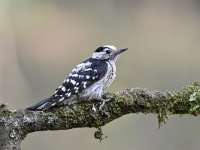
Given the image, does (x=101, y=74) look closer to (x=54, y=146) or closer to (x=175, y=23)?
(x=54, y=146)

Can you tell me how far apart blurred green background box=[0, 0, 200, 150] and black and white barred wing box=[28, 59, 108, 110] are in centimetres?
446

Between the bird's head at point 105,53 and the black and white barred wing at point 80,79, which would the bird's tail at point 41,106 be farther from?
the bird's head at point 105,53

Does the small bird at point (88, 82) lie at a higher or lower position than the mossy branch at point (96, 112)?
higher

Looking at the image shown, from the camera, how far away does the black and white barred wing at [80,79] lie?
468 centimetres

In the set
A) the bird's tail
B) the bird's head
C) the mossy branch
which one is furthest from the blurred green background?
the bird's tail

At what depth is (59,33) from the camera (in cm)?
1375

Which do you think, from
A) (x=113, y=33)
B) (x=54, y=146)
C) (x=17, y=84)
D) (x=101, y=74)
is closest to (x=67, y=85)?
(x=101, y=74)

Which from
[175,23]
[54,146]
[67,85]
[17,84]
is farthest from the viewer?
[175,23]

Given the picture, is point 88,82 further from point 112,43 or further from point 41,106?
point 112,43

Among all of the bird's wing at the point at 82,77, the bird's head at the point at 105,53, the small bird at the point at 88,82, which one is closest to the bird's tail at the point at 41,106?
the small bird at the point at 88,82

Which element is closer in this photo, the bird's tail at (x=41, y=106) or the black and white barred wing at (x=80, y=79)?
the bird's tail at (x=41, y=106)

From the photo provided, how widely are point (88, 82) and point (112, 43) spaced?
24.7ft

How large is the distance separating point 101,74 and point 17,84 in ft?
20.5

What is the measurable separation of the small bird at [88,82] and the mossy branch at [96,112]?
0.26 ft
